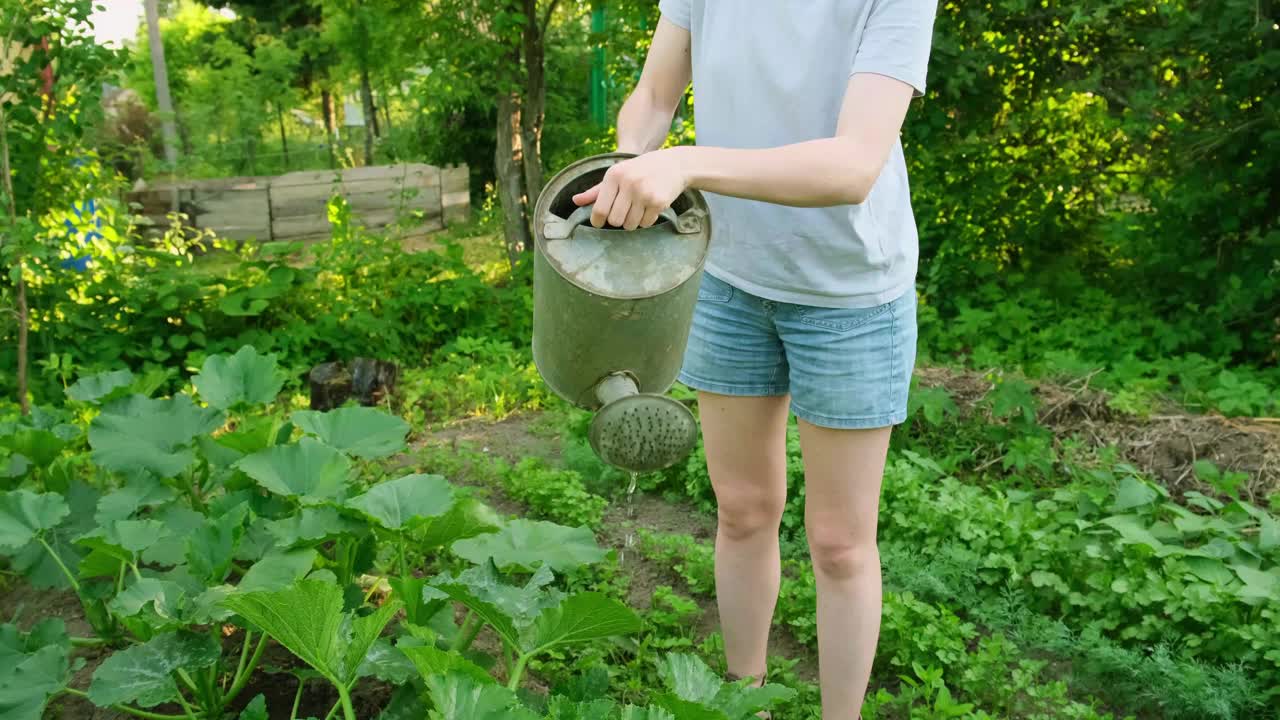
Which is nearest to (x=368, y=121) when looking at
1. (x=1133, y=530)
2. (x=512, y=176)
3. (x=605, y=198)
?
(x=512, y=176)

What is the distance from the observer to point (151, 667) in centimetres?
171

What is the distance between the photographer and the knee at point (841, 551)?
1.77 m

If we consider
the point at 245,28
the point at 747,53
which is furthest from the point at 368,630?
the point at 245,28

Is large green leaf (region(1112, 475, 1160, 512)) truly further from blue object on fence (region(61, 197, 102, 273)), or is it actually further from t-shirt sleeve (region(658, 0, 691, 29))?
blue object on fence (region(61, 197, 102, 273))

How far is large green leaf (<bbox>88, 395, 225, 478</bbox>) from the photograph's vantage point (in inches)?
88.9

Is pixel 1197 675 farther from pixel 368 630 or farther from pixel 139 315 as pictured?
pixel 139 315

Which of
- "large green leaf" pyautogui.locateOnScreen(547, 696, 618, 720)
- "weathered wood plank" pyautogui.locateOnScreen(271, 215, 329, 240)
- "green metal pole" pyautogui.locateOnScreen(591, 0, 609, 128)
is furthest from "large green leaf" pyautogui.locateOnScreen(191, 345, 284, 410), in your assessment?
"weathered wood plank" pyautogui.locateOnScreen(271, 215, 329, 240)

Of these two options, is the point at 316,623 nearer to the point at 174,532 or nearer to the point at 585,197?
the point at 585,197

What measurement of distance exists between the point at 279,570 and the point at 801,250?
107 centimetres

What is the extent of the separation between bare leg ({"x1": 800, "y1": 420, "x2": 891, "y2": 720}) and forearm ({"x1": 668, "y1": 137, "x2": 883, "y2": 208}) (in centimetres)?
51

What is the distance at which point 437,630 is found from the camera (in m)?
1.95

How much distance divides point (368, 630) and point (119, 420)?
45.0 inches

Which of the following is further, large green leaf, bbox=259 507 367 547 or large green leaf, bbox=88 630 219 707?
large green leaf, bbox=259 507 367 547

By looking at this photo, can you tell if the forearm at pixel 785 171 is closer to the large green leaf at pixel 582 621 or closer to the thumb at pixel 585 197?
the thumb at pixel 585 197
